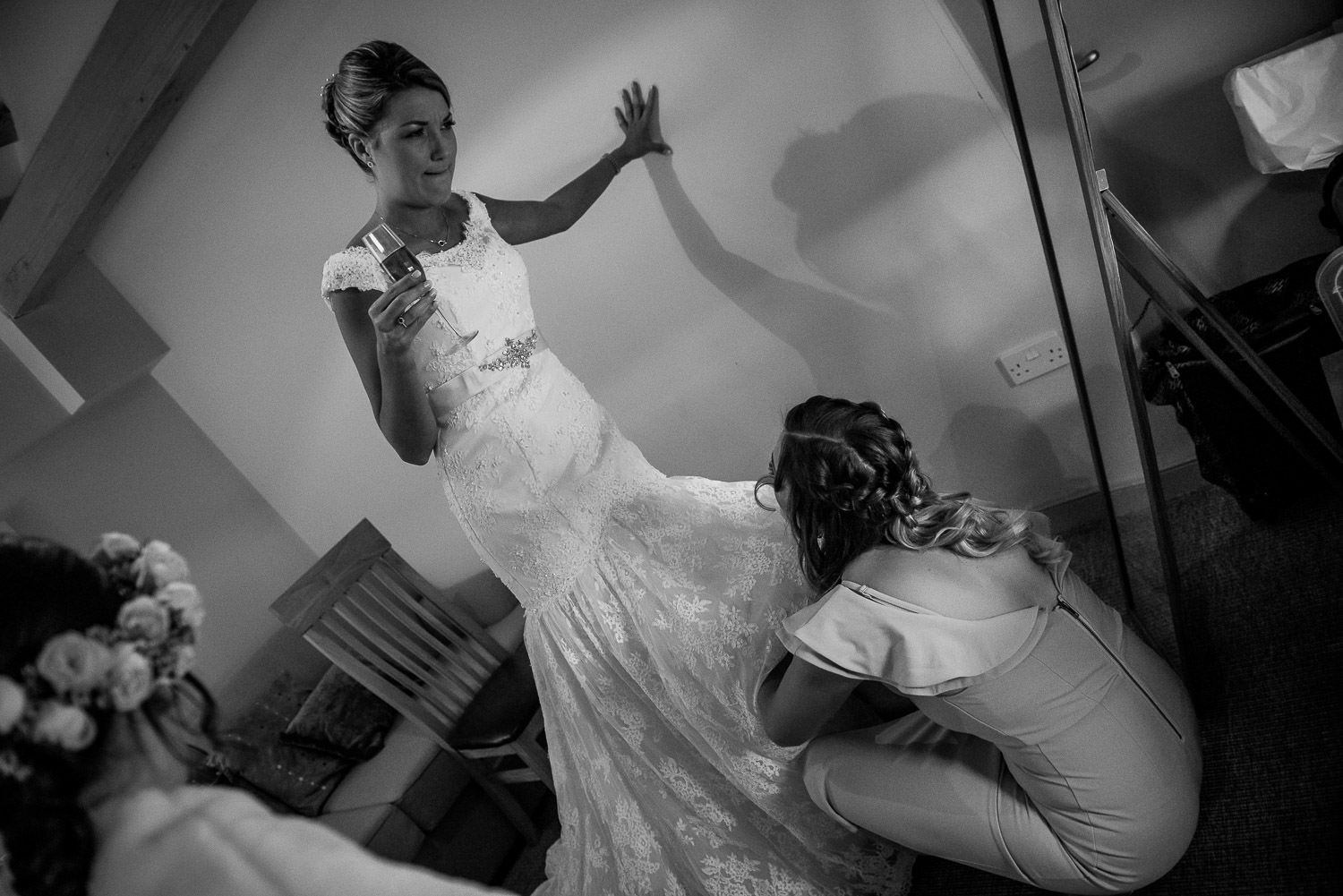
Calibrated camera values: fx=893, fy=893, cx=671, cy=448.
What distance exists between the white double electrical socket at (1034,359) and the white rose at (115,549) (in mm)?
2080

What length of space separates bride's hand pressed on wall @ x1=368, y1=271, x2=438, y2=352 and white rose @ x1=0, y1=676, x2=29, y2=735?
898mm

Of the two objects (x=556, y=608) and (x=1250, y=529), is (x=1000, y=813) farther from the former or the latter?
(x=1250, y=529)

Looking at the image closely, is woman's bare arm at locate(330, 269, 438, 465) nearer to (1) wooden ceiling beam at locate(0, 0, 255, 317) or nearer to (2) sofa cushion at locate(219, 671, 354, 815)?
(1) wooden ceiling beam at locate(0, 0, 255, 317)

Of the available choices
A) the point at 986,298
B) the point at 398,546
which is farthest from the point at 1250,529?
the point at 398,546

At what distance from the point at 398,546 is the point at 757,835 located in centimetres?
162

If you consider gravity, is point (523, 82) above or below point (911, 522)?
above

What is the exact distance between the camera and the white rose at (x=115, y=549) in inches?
29.9

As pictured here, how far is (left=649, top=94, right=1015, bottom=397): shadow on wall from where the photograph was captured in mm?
2127

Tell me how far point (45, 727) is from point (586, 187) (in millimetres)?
1684

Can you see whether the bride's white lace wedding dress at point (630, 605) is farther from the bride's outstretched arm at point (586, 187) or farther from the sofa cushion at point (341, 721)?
the sofa cushion at point (341, 721)

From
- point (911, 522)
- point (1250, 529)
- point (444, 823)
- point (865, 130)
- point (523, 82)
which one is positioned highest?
point (523, 82)

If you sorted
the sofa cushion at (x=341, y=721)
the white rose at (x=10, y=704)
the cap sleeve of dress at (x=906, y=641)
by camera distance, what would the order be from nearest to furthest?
the white rose at (x=10, y=704), the cap sleeve of dress at (x=906, y=641), the sofa cushion at (x=341, y=721)

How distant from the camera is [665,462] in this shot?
8.66 feet

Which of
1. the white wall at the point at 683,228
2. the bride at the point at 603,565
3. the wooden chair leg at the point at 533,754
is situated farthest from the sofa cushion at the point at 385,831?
the white wall at the point at 683,228
